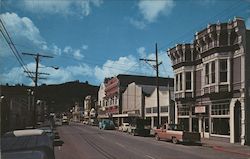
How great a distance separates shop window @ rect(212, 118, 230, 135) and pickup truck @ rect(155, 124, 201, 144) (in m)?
3.13

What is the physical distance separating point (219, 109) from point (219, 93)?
182 centimetres

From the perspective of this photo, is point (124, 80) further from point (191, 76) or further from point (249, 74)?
point (249, 74)

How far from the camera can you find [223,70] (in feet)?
→ 119

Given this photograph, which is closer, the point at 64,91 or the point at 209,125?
the point at 209,125

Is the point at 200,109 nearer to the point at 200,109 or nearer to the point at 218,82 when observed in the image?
the point at 200,109

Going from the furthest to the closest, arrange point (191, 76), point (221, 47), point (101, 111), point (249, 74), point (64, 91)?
point (101, 111)
point (64, 91)
point (191, 76)
point (221, 47)
point (249, 74)

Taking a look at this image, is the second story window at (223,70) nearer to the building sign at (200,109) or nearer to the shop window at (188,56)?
the building sign at (200,109)

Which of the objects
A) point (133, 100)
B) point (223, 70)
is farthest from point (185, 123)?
point (133, 100)

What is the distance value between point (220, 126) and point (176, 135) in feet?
14.9

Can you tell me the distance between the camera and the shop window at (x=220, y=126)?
118 feet

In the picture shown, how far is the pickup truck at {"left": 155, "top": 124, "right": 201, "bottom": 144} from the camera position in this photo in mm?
34031

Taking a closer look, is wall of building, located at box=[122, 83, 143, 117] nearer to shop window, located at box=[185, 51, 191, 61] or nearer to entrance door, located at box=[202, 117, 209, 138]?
shop window, located at box=[185, 51, 191, 61]

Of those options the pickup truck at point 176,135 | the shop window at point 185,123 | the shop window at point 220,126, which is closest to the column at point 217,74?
the shop window at point 220,126

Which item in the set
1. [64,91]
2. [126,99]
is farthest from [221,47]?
[126,99]
